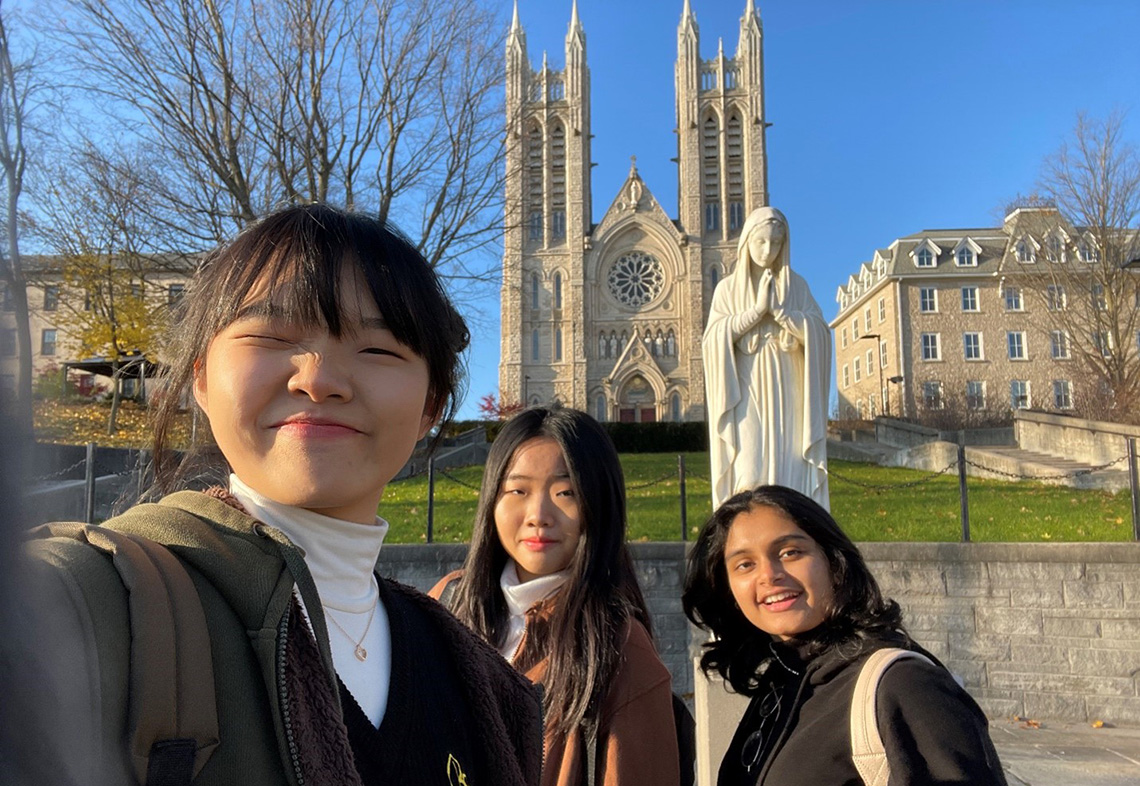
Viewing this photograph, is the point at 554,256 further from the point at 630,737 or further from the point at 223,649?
the point at 223,649

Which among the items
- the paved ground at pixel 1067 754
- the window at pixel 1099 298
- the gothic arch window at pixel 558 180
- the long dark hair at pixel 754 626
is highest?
the gothic arch window at pixel 558 180

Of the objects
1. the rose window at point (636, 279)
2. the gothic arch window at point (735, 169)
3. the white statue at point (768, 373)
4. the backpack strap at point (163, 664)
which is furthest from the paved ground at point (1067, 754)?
the gothic arch window at point (735, 169)

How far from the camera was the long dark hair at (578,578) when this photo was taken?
194 centimetres

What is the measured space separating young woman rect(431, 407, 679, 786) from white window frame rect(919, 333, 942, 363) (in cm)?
4105

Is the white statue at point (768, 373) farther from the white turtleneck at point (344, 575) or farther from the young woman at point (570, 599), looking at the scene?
the white turtleneck at point (344, 575)

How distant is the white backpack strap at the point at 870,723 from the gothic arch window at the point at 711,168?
47933 mm

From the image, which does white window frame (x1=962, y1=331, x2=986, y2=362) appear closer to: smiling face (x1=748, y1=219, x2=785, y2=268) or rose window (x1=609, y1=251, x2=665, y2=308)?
rose window (x1=609, y1=251, x2=665, y2=308)

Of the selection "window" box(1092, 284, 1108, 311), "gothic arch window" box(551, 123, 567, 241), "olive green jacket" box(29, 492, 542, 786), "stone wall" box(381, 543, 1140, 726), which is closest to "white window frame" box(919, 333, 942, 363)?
"window" box(1092, 284, 1108, 311)

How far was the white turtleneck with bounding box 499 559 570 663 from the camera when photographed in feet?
7.08

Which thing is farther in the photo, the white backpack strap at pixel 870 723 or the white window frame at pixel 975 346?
the white window frame at pixel 975 346

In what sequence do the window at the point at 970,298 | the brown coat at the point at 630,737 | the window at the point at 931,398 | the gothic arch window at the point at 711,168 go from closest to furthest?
the brown coat at the point at 630,737 → the window at the point at 931,398 → the window at the point at 970,298 → the gothic arch window at the point at 711,168

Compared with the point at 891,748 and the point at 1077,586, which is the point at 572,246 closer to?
the point at 1077,586

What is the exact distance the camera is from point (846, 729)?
169 centimetres

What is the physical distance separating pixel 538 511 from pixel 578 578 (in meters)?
0.23
